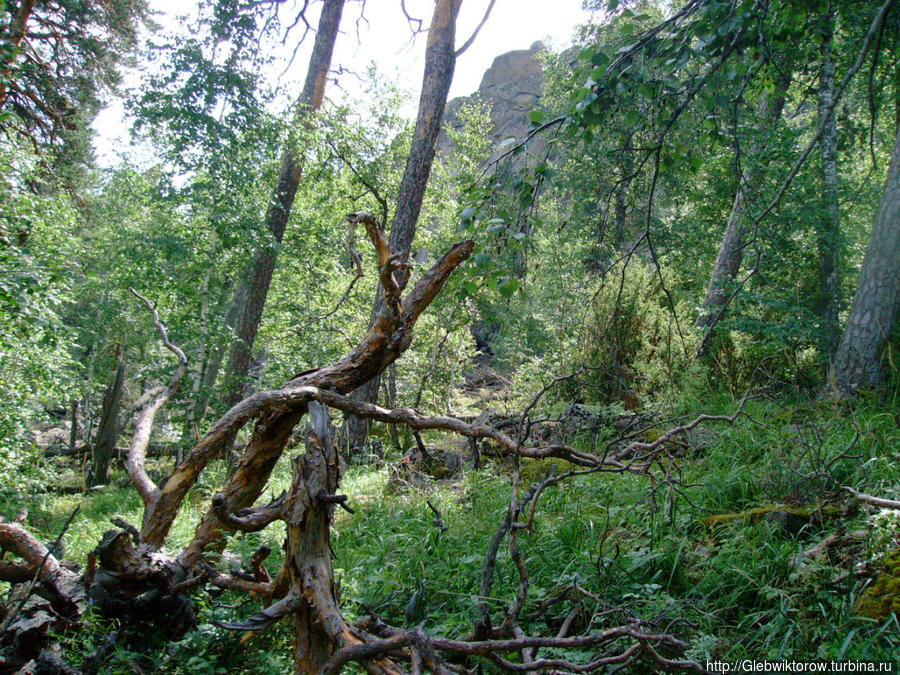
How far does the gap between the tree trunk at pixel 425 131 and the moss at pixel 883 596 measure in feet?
17.8

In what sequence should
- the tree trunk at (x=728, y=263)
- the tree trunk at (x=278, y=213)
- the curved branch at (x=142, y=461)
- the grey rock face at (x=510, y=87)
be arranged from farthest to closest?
the grey rock face at (x=510, y=87), the tree trunk at (x=278, y=213), the tree trunk at (x=728, y=263), the curved branch at (x=142, y=461)

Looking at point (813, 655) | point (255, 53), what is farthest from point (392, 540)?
point (255, 53)

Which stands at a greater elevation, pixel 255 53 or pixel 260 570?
pixel 255 53

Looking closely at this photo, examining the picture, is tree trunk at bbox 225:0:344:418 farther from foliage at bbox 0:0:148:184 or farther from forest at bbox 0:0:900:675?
foliage at bbox 0:0:148:184

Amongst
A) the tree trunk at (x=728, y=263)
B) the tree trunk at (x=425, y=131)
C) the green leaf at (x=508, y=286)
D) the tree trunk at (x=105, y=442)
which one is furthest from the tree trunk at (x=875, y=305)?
the tree trunk at (x=105, y=442)

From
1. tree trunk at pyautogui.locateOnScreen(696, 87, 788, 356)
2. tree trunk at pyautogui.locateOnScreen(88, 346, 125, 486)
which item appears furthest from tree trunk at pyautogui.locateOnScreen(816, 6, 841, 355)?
tree trunk at pyautogui.locateOnScreen(88, 346, 125, 486)

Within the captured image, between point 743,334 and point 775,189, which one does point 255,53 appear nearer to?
point 775,189

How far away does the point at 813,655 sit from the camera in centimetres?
191

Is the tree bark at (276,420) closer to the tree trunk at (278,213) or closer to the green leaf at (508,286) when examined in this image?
the green leaf at (508,286)

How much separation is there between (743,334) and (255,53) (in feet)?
27.5

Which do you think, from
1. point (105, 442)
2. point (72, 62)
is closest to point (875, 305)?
point (105, 442)

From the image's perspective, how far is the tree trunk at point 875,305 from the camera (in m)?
4.59

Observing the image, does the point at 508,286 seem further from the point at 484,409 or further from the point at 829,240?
the point at 829,240

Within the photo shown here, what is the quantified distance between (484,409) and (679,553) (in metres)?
2.97
